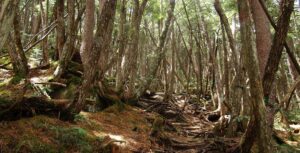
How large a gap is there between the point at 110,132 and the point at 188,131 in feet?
13.9

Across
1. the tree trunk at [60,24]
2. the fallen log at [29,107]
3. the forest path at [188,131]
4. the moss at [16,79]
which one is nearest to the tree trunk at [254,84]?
the forest path at [188,131]

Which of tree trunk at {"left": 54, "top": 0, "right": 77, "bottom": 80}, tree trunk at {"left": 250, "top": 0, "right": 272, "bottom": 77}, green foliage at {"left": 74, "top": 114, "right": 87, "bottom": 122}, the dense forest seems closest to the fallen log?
the dense forest

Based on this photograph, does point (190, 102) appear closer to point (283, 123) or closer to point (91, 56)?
point (283, 123)

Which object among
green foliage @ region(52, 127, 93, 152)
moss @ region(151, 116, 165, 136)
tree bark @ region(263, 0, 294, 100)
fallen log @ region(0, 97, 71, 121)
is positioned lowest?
moss @ region(151, 116, 165, 136)

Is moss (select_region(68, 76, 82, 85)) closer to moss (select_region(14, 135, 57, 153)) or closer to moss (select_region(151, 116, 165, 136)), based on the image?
moss (select_region(151, 116, 165, 136))

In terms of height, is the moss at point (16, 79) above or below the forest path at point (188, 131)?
above

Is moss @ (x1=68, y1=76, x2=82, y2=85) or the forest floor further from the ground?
moss @ (x1=68, y1=76, x2=82, y2=85)

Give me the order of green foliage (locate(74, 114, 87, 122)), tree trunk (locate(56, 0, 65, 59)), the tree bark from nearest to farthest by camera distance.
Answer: the tree bark < green foliage (locate(74, 114, 87, 122)) < tree trunk (locate(56, 0, 65, 59))

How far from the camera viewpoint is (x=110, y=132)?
8.05 metres

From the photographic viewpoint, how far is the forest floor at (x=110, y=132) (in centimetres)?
546

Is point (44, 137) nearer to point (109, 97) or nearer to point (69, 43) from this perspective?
point (69, 43)

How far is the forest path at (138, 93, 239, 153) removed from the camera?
8448 mm

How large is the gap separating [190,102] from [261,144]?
1312cm

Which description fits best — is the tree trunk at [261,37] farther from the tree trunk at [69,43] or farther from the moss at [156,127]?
the tree trunk at [69,43]
